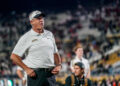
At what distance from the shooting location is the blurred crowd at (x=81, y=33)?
21.7 metres

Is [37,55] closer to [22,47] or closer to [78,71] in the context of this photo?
[22,47]

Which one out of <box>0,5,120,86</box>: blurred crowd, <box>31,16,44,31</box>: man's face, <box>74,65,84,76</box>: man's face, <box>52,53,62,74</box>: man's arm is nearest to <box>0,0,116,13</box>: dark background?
<box>0,5,120,86</box>: blurred crowd

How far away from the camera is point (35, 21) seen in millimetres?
4262

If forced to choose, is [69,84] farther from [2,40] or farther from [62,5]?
[62,5]

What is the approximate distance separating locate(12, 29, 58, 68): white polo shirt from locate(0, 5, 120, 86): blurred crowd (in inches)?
526

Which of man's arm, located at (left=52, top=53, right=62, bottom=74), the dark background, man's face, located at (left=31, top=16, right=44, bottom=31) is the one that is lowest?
man's arm, located at (left=52, top=53, right=62, bottom=74)

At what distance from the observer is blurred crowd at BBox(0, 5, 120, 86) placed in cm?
2172

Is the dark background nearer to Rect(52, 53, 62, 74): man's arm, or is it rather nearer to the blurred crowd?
the blurred crowd

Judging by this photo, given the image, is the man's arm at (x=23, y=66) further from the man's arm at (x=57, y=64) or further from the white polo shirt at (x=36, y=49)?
the man's arm at (x=57, y=64)

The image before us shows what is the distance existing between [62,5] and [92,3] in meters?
3.82

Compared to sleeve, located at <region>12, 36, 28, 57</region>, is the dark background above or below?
above

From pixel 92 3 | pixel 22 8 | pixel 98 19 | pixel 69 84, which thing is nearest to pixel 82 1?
pixel 92 3

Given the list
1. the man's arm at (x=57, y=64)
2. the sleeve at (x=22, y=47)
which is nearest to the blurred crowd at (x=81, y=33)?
the man's arm at (x=57, y=64)

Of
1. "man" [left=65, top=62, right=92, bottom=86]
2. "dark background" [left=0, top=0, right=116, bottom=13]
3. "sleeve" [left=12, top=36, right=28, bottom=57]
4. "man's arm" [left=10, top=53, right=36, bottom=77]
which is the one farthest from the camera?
"dark background" [left=0, top=0, right=116, bottom=13]
